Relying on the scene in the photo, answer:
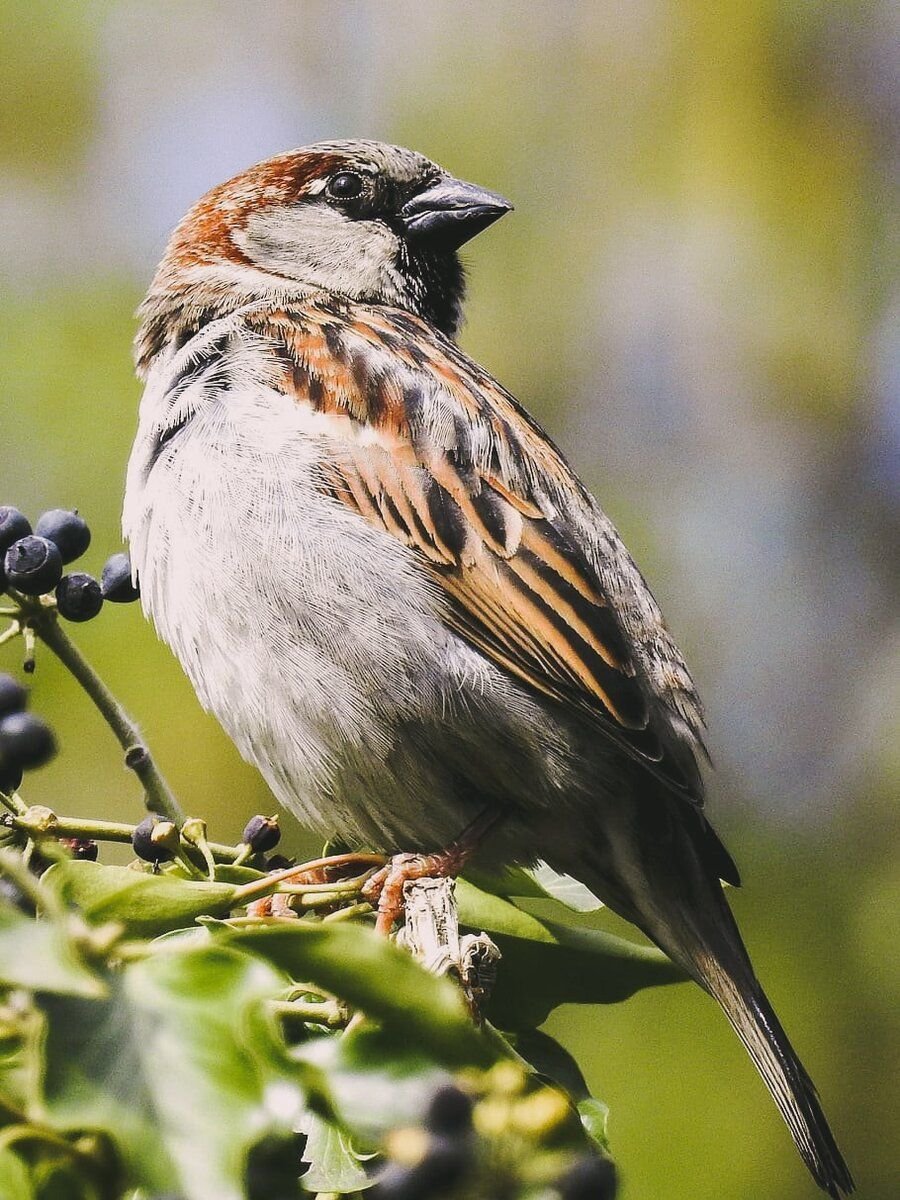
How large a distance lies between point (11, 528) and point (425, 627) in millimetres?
719

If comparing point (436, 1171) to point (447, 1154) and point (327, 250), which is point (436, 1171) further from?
point (327, 250)

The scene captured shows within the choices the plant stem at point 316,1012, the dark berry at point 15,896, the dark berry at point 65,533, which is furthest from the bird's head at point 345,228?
the plant stem at point 316,1012

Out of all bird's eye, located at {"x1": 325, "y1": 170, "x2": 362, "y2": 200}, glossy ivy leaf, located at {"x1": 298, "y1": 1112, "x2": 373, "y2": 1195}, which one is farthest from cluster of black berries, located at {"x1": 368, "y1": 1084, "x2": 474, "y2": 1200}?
bird's eye, located at {"x1": 325, "y1": 170, "x2": 362, "y2": 200}

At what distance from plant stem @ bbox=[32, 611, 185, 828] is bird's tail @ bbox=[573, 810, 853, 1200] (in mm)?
891

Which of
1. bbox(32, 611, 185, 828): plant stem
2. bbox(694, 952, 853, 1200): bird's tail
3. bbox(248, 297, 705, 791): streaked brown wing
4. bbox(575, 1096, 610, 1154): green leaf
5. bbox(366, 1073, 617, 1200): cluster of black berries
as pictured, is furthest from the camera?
bbox(248, 297, 705, 791): streaked brown wing

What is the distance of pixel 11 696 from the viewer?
196cm

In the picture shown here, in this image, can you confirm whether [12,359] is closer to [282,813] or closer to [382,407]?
[282,813]

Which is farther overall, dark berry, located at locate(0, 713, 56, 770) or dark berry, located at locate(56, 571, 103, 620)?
dark berry, located at locate(56, 571, 103, 620)

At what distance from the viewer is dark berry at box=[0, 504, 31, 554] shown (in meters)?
2.17

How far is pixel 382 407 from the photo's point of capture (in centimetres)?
275

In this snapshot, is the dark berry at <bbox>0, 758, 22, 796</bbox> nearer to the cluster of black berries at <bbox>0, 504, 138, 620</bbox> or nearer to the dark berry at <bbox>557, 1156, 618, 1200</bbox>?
the cluster of black berries at <bbox>0, 504, 138, 620</bbox>

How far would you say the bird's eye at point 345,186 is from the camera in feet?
11.7

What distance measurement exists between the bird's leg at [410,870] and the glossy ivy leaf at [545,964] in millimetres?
106

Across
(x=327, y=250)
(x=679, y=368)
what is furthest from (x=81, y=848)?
(x=679, y=368)
